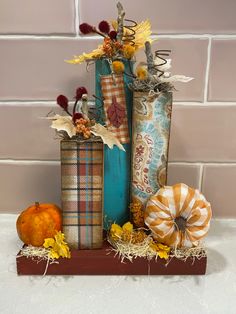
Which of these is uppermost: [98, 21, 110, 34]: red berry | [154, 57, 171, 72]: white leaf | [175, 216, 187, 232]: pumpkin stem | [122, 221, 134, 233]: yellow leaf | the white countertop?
[98, 21, 110, 34]: red berry

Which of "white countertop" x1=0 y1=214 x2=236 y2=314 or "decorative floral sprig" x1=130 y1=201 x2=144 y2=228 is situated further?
"decorative floral sprig" x1=130 y1=201 x2=144 y2=228

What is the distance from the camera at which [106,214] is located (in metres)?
0.70

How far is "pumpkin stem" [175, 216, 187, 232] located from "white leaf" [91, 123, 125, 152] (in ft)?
0.51

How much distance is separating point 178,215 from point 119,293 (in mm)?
162

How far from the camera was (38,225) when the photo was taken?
2.11 ft

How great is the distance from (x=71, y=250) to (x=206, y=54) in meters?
0.46

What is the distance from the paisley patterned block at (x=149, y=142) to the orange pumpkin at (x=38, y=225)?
0.49 feet

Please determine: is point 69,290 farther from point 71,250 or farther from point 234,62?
point 234,62

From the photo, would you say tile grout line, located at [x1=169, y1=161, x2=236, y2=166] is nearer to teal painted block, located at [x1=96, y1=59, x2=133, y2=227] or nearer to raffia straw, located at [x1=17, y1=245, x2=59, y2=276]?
teal painted block, located at [x1=96, y1=59, x2=133, y2=227]

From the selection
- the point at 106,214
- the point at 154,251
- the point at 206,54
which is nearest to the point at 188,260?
the point at 154,251

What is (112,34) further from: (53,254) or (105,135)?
(53,254)

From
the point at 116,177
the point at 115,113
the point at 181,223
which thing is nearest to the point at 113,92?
the point at 115,113

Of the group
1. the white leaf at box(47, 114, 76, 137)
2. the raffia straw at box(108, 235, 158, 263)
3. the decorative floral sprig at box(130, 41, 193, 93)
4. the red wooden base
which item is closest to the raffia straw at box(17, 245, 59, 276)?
the red wooden base

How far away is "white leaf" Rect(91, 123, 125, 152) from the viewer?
594mm
